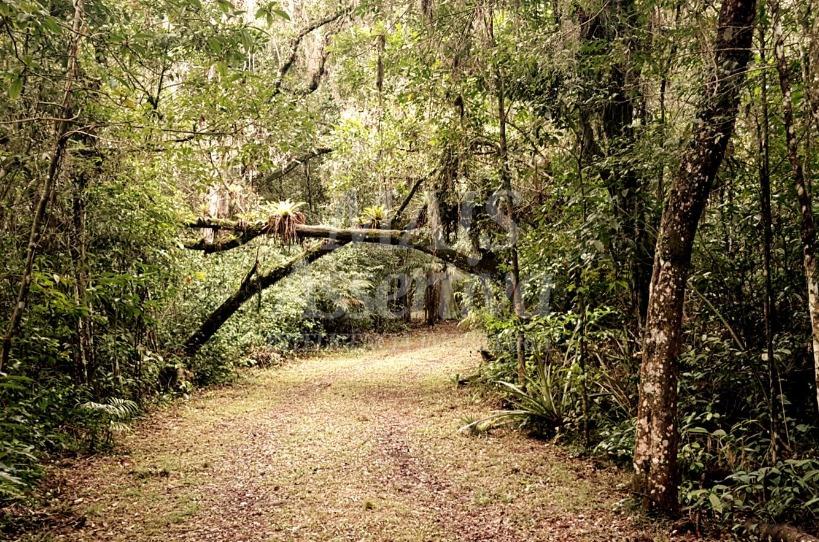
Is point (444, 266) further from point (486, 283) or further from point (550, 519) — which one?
point (550, 519)

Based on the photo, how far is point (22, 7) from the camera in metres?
3.42

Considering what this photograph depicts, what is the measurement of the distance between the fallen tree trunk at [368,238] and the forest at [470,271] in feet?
0.28

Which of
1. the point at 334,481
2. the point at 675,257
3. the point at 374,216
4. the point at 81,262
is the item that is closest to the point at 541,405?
the point at 334,481

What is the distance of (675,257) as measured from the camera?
15.0ft

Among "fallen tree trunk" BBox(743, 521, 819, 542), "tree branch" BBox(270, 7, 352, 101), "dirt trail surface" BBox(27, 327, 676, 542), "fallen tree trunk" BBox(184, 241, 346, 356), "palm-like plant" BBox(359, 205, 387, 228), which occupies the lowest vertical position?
"dirt trail surface" BBox(27, 327, 676, 542)

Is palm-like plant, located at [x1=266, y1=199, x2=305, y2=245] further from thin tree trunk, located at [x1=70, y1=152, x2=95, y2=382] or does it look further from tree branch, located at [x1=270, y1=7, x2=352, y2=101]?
thin tree trunk, located at [x1=70, y1=152, x2=95, y2=382]

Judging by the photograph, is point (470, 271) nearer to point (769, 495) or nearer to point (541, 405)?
point (541, 405)

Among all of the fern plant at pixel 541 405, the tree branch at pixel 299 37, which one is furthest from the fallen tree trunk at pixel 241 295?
the fern plant at pixel 541 405

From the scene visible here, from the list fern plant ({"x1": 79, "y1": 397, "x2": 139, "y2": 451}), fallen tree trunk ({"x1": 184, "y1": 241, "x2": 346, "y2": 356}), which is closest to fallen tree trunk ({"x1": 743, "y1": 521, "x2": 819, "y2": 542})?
fern plant ({"x1": 79, "y1": 397, "x2": 139, "y2": 451})

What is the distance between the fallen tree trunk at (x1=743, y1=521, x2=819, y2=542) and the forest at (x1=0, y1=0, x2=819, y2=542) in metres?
0.02

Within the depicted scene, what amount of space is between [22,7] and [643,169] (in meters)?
5.73

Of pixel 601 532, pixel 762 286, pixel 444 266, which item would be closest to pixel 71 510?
pixel 601 532

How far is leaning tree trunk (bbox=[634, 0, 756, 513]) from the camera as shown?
4.36 metres

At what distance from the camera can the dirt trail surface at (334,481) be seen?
4.76m
